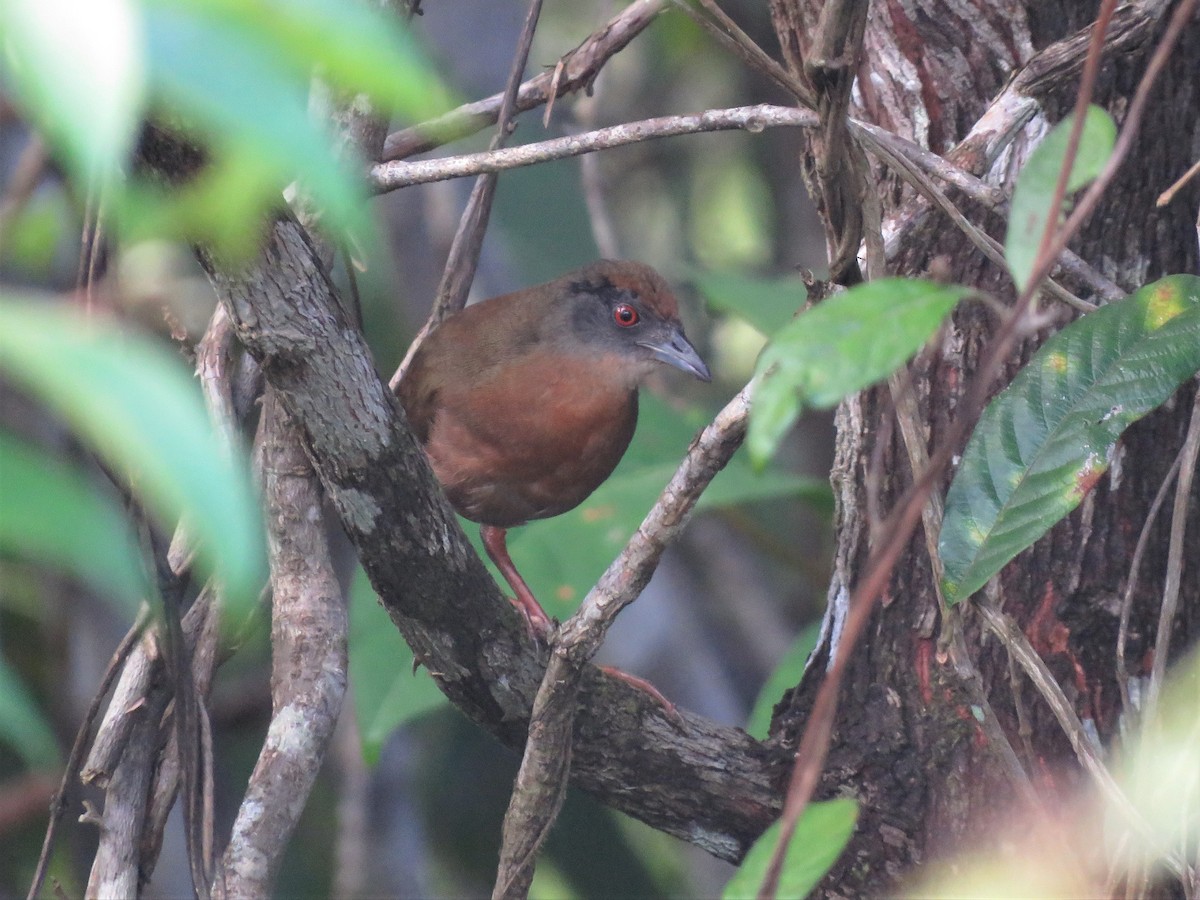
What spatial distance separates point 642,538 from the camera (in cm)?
233

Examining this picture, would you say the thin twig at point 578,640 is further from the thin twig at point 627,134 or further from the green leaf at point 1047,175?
the green leaf at point 1047,175

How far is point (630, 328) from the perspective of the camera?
13.7 ft

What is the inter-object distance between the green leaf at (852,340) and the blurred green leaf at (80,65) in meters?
0.68

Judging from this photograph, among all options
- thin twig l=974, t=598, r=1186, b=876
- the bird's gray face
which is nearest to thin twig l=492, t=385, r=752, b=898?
thin twig l=974, t=598, r=1186, b=876

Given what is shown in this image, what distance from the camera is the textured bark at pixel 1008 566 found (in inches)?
103

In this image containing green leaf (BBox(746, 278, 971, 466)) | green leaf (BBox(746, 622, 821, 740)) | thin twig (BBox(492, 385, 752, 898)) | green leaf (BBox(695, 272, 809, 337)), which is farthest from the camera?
green leaf (BBox(695, 272, 809, 337))

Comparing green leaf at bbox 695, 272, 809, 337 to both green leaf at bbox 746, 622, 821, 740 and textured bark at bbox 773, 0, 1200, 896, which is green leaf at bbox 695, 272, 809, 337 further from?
textured bark at bbox 773, 0, 1200, 896

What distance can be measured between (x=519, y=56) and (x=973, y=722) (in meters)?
1.79

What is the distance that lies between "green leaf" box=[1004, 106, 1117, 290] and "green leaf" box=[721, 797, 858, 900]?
59cm

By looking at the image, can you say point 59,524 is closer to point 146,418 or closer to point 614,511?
point 146,418

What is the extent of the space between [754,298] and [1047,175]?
3.17m

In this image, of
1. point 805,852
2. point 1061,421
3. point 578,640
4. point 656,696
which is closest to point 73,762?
point 578,640

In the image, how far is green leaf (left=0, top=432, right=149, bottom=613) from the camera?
0.73m

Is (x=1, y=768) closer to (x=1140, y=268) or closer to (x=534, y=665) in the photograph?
(x=534, y=665)
